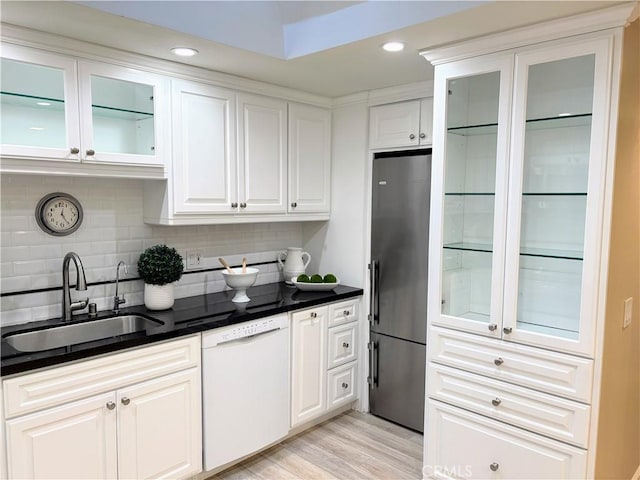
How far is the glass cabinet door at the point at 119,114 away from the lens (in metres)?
2.28

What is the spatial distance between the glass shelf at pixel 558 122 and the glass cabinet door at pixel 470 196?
0.49 ft

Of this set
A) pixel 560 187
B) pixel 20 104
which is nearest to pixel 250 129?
pixel 20 104

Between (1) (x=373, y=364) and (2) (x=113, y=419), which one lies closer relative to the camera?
(2) (x=113, y=419)

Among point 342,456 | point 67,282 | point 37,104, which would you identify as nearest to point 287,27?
point 37,104

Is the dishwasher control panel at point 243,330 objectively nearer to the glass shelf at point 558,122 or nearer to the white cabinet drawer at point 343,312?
the white cabinet drawer at point 343,312

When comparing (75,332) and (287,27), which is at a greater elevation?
(287,27)

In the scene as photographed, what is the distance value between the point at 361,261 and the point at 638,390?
1817 millimetres

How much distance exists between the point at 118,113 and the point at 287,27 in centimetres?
99

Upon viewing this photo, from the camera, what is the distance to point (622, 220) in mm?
2109

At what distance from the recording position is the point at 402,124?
10.3ft

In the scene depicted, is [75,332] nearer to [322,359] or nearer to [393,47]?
[322,359]

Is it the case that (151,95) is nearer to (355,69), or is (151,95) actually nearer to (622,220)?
(355,69)

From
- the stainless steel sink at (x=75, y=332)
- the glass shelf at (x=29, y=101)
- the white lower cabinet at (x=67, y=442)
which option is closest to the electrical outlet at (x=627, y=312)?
the stainless steel sink at (x=75, y=332)

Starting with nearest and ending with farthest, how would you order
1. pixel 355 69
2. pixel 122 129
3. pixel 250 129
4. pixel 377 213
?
1. pixel 122 129
2. pixel 355 69
3. pixel 250 129
4. pixel 377 213
